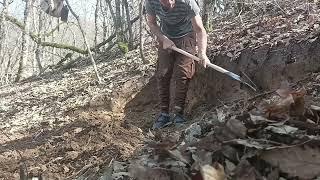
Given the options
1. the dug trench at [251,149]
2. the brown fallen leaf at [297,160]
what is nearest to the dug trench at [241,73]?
the dug trench at [251,149]

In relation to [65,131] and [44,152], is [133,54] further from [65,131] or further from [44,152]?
[44,152]

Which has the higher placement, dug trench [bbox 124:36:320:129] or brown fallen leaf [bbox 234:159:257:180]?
dug trench [bbox 124:36:320:129]

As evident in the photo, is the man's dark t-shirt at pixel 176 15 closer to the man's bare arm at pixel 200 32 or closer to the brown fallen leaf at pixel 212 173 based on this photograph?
the man's bare arm at pixel 200 32

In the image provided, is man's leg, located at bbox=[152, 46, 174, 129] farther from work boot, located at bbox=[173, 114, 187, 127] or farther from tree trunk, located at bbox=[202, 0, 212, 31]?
tree trunk, located at bbox=[202, 0, 212, 31]

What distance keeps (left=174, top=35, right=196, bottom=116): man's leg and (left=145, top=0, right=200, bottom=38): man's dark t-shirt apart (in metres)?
0.10

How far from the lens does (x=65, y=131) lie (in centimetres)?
577

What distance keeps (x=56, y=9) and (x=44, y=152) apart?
4.30m

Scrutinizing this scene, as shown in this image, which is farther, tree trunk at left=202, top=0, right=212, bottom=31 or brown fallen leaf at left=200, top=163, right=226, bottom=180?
tree trunk at left=202, top=0, right=212, bottom=31

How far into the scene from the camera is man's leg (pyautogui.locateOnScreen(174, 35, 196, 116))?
5.04 m

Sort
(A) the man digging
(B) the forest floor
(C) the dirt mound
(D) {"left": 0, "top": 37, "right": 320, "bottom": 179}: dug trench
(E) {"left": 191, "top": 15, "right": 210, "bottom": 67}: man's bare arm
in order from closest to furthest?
(B) the forest floor
(D) {"left": 0, "top": 37, "right": 320, "bottom": 179}: dug trench
(C) the dirt mound
(E) {"left": 191, "top": 15, "right": 210, "bottom": 67}: man's bare arm
(A) the man digging

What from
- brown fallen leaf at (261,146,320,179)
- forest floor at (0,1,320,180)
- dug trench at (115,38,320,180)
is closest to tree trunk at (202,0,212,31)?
forest floor at (0,1,320,180)

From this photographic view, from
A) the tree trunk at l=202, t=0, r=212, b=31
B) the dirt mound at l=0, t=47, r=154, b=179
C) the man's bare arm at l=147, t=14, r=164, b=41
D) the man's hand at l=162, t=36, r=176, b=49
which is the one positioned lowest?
the dirt mound at l=0, t=47, r=154, b=179

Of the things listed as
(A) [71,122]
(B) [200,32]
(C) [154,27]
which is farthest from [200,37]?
(A) [71,122]

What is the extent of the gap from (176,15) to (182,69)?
0.58 meters
